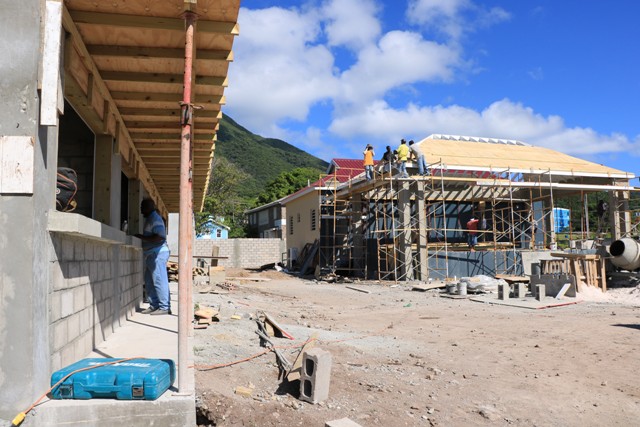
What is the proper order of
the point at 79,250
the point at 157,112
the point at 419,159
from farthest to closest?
1. the point at 419,159
2. the point at 157,112
3. the point at 79,250

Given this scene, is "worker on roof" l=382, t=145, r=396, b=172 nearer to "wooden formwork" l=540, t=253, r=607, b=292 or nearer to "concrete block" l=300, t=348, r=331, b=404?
"wooden formwork" l=540, t=253, r=607, b=292

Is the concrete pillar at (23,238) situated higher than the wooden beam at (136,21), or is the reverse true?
the wooden beam at (136,21)

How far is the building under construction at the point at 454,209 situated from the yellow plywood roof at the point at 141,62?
15270 millimetres

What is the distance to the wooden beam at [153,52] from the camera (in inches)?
205

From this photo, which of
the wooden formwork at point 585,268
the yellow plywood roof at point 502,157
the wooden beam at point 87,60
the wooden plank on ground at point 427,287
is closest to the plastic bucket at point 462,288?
the wooden plank on ground at point 427,287

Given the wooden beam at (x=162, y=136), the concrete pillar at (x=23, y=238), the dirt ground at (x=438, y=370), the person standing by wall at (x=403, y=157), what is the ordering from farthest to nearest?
the person standing by wall at (x=403, y=157) < the wooden beam at (x=162, y=136) < the dirt ground at (x=438, y=370) < the concrete pillar at (x=23, y=238)

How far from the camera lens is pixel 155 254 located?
830cm

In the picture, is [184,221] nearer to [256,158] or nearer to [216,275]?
[216,275]

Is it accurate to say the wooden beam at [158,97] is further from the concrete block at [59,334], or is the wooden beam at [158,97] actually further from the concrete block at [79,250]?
the concrete block at [59,334]

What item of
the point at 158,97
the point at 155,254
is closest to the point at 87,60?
the point at 158,97

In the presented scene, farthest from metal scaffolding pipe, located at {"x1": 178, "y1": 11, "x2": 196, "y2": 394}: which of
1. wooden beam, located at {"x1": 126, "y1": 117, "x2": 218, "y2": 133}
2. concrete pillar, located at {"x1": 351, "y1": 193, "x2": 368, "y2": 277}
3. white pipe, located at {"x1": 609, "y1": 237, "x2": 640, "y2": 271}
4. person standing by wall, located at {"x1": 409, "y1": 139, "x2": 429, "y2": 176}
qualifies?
concrete pillar, located at {"x1": 351, "y1": 193, "x2": 368, "y2": 277}

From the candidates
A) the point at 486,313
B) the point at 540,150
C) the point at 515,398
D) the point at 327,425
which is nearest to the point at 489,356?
the point at 515,398

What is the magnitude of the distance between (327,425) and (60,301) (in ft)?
7.80

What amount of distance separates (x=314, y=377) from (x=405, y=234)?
17.7 metres
